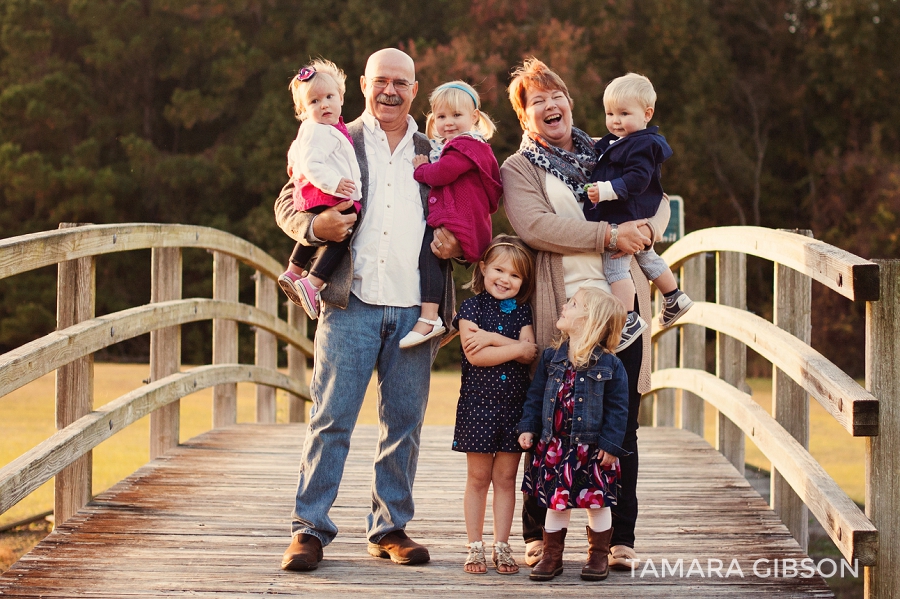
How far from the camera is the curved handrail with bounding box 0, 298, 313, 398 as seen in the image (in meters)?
3.14

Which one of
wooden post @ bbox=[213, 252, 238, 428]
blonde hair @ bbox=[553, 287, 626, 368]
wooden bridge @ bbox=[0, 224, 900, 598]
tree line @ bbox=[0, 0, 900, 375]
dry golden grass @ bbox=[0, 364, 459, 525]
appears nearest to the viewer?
wooden bridge @ bbox=[0, 224, 900, 598]

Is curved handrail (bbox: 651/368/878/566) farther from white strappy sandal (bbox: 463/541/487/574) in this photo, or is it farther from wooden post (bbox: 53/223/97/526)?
wooden post (bbox: 53/223/97/526)

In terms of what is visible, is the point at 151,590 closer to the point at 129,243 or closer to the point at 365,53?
the point at 129,243

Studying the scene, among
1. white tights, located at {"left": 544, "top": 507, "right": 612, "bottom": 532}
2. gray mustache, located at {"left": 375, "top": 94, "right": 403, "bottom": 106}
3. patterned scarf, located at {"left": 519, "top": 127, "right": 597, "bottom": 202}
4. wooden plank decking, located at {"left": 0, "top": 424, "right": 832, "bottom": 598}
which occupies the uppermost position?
gray mustache, located at {"left": 375, "top": 94, "right": 403, "bottom": 106}

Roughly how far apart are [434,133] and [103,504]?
1.97 m

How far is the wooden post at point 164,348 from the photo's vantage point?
478cm

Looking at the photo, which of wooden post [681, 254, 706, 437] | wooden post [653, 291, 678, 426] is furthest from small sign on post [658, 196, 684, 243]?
wooden post [681, 254, 706, 437]

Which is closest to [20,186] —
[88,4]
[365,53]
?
[88,4]

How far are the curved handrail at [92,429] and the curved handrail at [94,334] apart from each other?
0.82 feet

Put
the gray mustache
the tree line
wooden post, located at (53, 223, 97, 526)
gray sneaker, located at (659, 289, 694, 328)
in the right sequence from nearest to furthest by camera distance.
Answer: the gray mustache
gray sneaker, located at (659, 289, 694, 328)
wooden post, located at (53, 223, 97, 526)
the tree line

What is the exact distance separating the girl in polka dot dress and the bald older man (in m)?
0.17

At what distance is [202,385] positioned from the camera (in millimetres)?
5094

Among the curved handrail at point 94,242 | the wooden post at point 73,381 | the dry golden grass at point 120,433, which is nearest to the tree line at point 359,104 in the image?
the dry golden grass at point 120,433

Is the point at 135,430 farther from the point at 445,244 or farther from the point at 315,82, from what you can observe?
the point at 445,244
